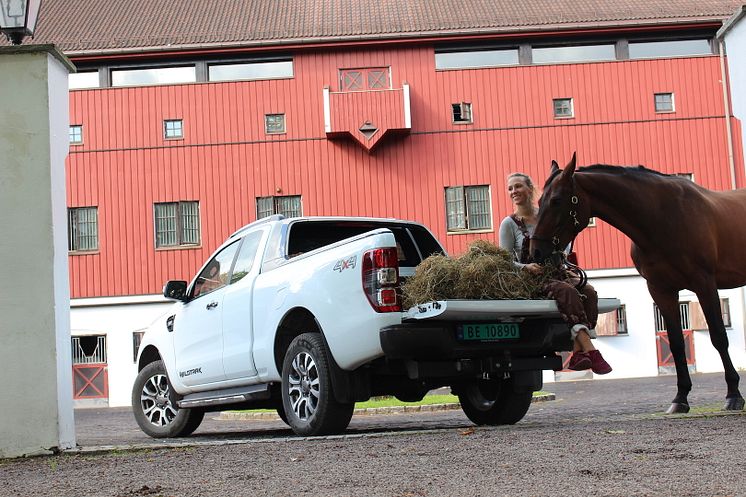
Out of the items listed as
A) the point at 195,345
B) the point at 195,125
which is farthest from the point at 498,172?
the point at 195,345

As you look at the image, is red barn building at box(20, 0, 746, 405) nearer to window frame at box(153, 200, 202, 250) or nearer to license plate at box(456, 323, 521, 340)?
window frame at box(153, 200, 202, 250)

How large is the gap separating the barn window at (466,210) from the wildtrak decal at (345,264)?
21.9 meters

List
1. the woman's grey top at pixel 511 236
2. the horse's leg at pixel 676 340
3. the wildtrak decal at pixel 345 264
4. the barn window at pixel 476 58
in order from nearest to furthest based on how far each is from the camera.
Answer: the wildtrak decal at pixel 345 264
the woman's grey top at pixel 511 236
the horse's leg at pixel 676 340
the barn window at pixel 476 58

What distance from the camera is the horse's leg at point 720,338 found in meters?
9.02

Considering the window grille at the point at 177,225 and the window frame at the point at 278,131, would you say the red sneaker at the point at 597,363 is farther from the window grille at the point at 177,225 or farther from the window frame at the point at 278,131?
the window grille at the point at 177,225

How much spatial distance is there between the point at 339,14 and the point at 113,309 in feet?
38.2

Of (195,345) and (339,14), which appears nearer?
(195,345)

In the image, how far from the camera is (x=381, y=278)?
7.54m

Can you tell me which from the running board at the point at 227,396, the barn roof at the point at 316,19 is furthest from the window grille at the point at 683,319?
the running board at the point at 227,396

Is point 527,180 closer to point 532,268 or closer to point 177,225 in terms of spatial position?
point 532,268

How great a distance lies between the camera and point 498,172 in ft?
97.0

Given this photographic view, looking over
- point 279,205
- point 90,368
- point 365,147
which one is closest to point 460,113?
point 365,147

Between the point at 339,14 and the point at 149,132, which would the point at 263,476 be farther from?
the point at 339,14

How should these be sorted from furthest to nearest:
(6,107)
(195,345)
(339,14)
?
(339,14)
(195,345)
(6,107)
